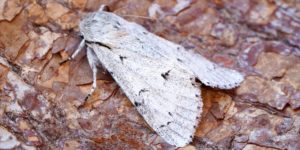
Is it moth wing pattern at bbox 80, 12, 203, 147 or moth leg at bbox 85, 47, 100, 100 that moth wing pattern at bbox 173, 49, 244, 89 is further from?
moth leg at bbox 85, 47, 100, 100

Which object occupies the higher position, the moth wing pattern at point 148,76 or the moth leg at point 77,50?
the moth leg at point 77,50

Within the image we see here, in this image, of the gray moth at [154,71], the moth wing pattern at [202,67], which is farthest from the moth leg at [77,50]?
the moth wing pattern at [202,67]

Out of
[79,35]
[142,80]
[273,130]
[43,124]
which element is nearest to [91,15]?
[79,35]

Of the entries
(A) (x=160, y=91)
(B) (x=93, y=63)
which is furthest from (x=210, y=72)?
(B) (x=93, y=63)

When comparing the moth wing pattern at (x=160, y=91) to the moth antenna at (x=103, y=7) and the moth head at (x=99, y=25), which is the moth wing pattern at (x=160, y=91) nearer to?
the moth head at (x=99, y=25)

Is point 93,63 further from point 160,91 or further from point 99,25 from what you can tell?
point 160,91

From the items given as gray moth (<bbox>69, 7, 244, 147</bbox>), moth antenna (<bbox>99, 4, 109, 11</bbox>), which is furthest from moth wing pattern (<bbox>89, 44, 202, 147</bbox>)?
moth antenna (<bbox>99, 4, 109, 11</bbox>)

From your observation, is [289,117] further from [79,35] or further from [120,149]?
[79,35]
